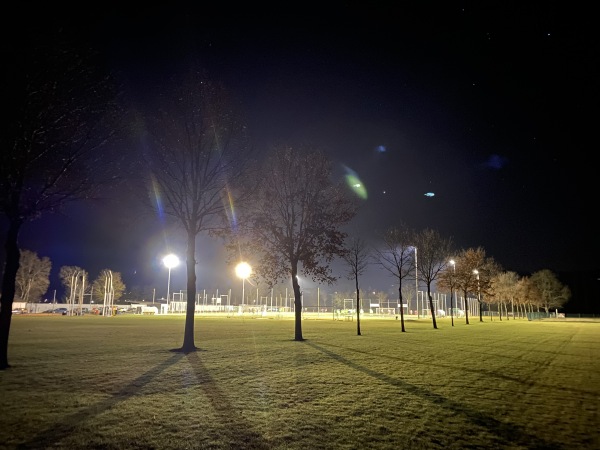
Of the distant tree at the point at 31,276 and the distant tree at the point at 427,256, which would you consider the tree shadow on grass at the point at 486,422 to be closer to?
the distant tree at the point at 427,256

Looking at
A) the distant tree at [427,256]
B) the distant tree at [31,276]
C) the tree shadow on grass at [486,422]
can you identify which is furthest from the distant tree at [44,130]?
the distant tree at [31,276]

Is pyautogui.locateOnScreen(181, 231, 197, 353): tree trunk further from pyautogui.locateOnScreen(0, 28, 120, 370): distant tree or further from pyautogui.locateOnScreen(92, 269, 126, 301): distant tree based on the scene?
pyautogui.locateOnScreen(92, 269, 126, 301): distant tree

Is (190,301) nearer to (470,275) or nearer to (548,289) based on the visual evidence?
(470,275)

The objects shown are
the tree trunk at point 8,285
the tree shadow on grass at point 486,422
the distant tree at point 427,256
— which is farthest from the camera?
the distant tree at point 427,256

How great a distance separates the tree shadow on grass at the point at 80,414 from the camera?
596 centimetres

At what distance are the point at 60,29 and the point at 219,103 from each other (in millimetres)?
7974

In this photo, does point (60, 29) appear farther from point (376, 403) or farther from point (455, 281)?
point (455, 281)

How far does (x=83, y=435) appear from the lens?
6.30 metres

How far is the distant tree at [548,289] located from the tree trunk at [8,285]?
103 m

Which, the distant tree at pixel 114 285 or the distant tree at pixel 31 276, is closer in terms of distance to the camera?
the distant tree at pixel 31 276

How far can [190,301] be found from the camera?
62.7 feet

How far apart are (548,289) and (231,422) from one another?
110067mm

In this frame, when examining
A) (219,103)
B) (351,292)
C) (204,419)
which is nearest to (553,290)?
(351,292)

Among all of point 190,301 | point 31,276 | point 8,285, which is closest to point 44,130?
point 8,285
